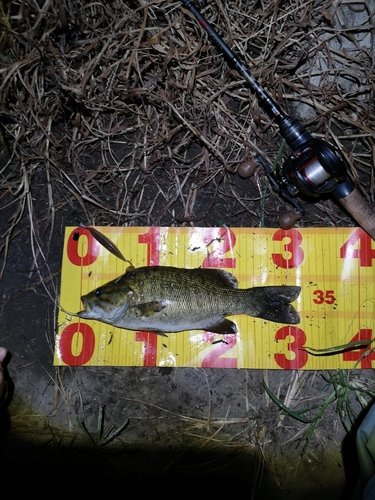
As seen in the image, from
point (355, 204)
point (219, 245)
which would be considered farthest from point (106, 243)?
point (355, 204)

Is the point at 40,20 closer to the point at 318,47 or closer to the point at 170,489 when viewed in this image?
the point at 318,47

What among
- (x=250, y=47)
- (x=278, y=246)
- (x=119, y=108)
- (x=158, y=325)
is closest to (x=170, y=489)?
(x=158, y=325)

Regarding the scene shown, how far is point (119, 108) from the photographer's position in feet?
8.59

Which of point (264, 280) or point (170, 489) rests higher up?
point (264, 280)

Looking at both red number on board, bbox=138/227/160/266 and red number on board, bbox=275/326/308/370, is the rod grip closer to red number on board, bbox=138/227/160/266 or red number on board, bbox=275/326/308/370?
red number on board, bbox=275/326/308/370

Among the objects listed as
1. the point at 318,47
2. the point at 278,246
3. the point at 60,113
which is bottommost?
the point at 278,246

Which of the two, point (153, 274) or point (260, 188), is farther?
point (260, 188)

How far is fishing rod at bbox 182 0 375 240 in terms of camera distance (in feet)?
7.37

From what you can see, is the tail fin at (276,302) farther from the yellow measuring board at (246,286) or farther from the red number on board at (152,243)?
the red number on board at (152,243)

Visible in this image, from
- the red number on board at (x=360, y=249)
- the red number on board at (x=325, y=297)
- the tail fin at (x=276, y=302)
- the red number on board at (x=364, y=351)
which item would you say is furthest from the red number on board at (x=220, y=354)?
the red number on board at (x=360, y=249)

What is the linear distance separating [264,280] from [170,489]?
5.01 ft

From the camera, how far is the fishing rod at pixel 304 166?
2246mm

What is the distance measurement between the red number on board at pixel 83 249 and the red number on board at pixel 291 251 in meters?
1.21

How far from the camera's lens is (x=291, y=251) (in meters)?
2.59
